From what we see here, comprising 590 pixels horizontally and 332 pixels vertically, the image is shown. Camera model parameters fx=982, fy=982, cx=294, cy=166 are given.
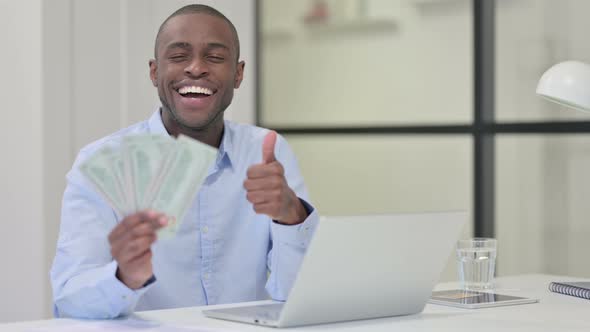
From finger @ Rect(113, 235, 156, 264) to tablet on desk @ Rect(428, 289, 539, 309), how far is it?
25.0 inches

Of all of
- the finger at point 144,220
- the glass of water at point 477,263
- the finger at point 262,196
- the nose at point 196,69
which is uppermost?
the nose at point 196,69

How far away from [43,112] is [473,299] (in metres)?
1.97

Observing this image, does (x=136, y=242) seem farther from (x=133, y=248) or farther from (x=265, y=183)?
(x=265, y=183)

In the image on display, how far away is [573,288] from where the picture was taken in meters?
2.05

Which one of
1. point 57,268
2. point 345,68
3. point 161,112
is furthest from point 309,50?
point 57,268

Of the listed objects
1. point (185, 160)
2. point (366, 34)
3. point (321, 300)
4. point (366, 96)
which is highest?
point (366, 34)

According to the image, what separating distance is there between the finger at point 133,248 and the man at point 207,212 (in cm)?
26

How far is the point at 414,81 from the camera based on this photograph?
3.75 meters

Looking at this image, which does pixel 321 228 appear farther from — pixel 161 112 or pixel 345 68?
pixel 345 68

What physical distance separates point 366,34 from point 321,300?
96.9 inches

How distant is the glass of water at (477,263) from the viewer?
7.02 ft

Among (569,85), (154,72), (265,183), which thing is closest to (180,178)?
(265,183)

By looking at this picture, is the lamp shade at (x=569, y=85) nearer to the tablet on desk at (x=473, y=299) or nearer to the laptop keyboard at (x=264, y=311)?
the tablet on desk at (x=473, y=299)

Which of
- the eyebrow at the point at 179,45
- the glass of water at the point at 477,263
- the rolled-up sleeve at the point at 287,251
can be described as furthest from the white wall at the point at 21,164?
the glass of water at the point at 477,263
